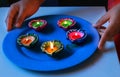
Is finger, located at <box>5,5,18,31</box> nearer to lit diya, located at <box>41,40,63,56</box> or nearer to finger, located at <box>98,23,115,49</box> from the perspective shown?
lit diya, located at <box>41,40,63,56</box>

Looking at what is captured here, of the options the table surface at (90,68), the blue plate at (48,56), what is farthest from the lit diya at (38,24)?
the table surface at (90,68)

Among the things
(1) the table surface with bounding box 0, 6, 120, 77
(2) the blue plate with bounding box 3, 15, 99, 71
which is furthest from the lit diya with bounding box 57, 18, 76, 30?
(1) the table surface with bounding box 0, 6, 120, 77

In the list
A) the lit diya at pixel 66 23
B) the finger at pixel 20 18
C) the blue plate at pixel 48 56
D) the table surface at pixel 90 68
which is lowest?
the table surface at pixel 90 68

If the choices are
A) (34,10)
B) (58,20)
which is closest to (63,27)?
(58,20)

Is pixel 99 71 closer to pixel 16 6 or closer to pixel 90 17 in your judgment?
pixel 90 17

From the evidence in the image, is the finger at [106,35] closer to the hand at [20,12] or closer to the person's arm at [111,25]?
the person's arm at [111,25]

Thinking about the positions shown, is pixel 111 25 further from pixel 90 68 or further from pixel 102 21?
pixel 90 68
